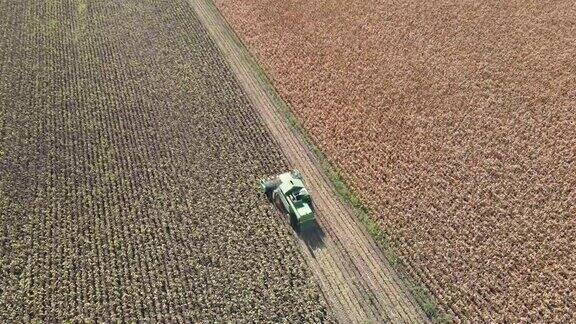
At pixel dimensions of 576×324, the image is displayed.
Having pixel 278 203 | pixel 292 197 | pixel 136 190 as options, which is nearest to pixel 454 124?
pixel 292 197

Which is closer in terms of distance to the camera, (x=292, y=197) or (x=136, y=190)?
(x=292, y=197)

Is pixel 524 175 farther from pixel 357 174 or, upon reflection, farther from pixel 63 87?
pixel 63 87

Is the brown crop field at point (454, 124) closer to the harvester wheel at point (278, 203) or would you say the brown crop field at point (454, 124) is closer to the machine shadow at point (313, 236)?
the machine shadow at point (313, 236)

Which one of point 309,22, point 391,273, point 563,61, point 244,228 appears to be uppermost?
point 563,61

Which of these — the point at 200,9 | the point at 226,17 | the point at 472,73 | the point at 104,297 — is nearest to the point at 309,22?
the point at 226,17

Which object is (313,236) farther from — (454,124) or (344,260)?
(454,124)
